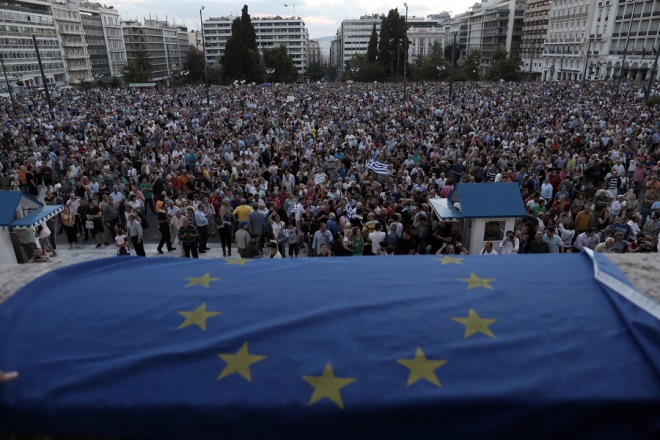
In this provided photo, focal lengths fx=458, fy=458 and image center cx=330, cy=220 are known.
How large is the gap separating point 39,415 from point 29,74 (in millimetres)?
100350

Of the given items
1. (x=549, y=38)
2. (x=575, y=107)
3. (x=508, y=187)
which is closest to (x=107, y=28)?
(x=549, y=38)

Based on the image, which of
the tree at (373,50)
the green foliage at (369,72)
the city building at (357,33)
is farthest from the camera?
the city building at (357,33)

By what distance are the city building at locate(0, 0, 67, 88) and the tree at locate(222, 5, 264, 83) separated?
29131 millimetres

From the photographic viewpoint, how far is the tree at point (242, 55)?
76188 millimetres

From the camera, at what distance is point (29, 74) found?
→ 273 feet

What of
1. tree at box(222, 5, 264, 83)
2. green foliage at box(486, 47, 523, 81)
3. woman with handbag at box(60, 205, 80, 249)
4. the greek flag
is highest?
tree at box(222, 5, 264, 83)

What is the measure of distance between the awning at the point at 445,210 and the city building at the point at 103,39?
11312 centimetres

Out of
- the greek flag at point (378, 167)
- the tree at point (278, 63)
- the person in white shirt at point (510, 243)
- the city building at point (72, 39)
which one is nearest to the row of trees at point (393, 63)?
the tree at point (278, 63)

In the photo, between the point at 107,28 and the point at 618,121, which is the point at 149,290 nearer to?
the point at 618,121

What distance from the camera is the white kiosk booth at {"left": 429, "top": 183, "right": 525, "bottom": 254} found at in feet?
29.5

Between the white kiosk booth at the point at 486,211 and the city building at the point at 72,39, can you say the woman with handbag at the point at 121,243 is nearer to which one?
the white kiosk booth at the point at 486,211

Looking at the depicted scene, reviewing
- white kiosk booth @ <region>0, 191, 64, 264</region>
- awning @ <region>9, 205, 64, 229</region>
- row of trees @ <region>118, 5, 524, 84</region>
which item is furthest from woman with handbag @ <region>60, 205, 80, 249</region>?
row of trees @ <region>118, 5, 524, 84</region>

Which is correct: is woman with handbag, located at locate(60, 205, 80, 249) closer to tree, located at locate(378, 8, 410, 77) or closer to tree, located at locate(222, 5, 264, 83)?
tree, located at locate(222, 5, 264, 83)

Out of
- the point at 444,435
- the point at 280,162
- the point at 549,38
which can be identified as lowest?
the point at 280,162
